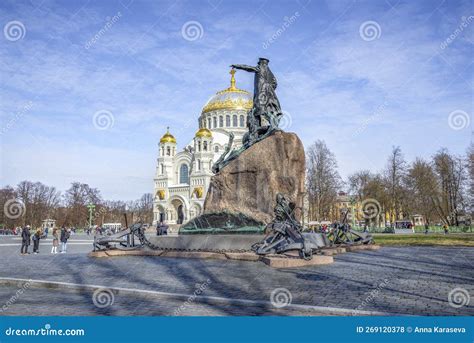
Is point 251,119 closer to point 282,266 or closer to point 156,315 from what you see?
point 282,266

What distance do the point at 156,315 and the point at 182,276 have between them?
3082 millimetres

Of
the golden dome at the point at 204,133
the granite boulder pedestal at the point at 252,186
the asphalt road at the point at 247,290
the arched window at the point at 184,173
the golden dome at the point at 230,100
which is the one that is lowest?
the asphalt road at the point at 247,290

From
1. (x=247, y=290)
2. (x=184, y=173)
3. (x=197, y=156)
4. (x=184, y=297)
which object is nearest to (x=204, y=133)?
(x=197, y=156)

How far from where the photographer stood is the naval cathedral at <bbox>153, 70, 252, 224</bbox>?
74375 millimetres

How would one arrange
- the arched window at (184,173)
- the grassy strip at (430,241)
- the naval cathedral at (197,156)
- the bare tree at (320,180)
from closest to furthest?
the grassy strip at (430,241) → the bare tree at (320,180) → the naval cathedral at (197,156) → the arched window at (184,173)

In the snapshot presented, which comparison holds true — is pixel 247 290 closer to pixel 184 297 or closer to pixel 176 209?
pixel 184 297

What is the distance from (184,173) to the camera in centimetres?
8006

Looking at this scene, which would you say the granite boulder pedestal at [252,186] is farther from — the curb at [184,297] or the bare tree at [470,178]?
the bare tree at [470,178]

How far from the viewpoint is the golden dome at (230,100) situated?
7831 cm

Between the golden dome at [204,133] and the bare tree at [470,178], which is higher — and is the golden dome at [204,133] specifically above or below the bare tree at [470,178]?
above

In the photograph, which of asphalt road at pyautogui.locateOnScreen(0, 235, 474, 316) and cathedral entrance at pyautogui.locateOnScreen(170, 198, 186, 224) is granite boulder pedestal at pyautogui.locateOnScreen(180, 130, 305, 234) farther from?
cathedral entrance at pyautogui.locateOnScreen(170, 198, 186, 224)

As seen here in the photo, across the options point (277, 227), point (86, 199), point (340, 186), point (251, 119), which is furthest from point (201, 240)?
point (86, 199)

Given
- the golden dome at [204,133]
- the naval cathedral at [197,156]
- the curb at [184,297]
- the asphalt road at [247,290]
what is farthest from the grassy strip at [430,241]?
the golden dome at [204,133]

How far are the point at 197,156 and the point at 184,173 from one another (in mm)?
6336
